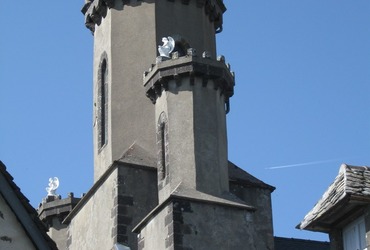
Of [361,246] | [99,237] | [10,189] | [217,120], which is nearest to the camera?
[10,189]

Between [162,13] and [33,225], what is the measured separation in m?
19.5

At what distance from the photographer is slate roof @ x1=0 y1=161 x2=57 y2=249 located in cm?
1451

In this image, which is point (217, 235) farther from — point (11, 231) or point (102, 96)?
point (11, 231)

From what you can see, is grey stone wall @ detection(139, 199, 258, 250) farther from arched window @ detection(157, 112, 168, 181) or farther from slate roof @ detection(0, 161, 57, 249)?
slate roof @ detection(0, 161, 57, 249)

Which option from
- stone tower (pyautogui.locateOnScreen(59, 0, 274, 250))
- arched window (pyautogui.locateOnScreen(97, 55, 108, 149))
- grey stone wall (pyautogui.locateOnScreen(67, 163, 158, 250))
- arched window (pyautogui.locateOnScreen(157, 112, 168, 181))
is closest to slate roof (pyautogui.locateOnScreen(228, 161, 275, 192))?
stone tower (pyautogui.locateOnScreen(59, 0, 274, 250))

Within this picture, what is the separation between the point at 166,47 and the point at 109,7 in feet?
11.9

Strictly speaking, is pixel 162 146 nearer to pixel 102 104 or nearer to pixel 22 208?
pixel 102 104

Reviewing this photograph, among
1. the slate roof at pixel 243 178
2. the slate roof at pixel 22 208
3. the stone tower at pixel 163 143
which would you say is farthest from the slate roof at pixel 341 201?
the slate roof at pixel 243 178

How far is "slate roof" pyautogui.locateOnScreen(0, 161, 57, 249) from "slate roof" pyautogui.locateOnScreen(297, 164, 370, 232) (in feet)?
18.2

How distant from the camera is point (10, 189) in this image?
47.7ft

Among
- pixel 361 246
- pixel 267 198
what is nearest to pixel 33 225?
pixel 361 246

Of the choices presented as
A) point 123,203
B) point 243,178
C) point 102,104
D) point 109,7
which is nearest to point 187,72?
point 123,203

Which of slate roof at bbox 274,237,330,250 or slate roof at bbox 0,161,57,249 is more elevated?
slate roof at bbox 274,237,330,250

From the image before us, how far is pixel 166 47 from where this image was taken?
101 ft
